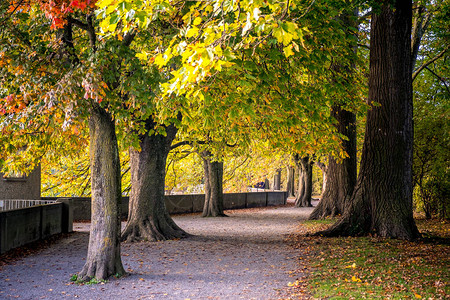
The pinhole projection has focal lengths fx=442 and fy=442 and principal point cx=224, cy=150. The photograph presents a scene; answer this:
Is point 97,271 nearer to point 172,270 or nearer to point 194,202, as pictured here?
point 172,270

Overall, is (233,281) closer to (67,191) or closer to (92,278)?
(92,278)

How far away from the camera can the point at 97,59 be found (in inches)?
301

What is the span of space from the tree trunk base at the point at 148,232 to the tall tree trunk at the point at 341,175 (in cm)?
797

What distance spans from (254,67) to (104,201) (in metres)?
3.68

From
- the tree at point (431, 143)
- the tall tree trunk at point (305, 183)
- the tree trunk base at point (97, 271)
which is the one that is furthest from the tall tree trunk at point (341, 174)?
the tree trunk base at point (97, 271)

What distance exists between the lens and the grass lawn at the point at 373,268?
6.85 m

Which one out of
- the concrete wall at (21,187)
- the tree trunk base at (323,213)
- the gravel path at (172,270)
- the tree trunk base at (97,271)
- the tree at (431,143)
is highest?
the tree at (431,143)

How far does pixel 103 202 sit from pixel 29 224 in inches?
234

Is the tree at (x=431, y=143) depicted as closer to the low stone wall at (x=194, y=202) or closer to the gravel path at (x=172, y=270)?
the gravel path at (x=172, y=270)

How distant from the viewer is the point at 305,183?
3048 cm

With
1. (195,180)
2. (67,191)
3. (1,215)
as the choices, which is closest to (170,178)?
(195,180)

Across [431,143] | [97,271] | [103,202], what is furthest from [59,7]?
[431,143]

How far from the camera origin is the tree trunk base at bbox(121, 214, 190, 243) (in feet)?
43.9

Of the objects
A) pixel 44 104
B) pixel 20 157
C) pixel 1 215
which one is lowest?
pixel 1 215
